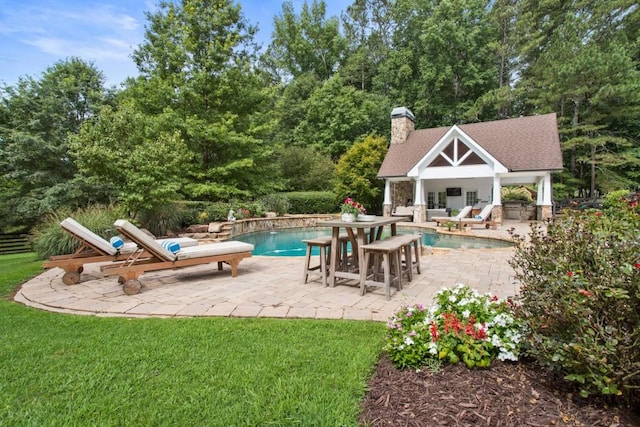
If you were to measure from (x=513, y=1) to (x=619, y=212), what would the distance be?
33.4 metres

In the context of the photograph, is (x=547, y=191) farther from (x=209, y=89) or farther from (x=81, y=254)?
(x=81, y=254)

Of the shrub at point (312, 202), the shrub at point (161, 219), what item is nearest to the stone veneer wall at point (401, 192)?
the shrub at point (312, 202)

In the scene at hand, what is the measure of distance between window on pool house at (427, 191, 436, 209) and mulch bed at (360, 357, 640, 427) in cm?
1953

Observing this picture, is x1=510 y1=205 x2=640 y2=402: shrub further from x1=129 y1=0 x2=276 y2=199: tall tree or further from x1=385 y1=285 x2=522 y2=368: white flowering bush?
x1=129 y1=0 x2=276 y2=199: tall tree

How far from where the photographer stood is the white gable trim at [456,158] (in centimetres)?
1560

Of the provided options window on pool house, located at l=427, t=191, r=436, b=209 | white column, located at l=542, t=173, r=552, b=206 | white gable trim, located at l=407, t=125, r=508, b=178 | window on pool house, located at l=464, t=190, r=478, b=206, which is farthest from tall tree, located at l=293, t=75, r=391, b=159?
white column, located at l=542, t=173, r=552, b=206

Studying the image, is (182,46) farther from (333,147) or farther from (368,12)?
(368,12)

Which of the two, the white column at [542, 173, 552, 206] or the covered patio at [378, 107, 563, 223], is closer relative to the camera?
the white column at [542, 173, 552, 206]

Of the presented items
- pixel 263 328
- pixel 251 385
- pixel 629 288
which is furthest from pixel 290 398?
pixel 629 288

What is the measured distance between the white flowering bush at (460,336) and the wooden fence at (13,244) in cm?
1721

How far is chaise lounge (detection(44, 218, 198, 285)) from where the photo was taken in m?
4.74

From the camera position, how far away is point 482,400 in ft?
6.30

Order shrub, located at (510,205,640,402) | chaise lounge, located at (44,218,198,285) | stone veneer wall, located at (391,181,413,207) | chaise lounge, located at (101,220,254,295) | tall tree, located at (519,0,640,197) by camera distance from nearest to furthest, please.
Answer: shrub, located at (510,205,640,402), chaise lounge, located at (101,220,254,295), chaise lounge, located at (44,218,198,285), tall tree, located at (519,0,640,197), stone veneer wall, located at (391,181,413,207)

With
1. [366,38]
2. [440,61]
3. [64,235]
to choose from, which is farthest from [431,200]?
[366,38]
